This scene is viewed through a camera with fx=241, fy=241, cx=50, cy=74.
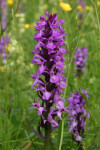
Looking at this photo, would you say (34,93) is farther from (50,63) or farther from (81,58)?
(81,58)

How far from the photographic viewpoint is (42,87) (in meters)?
1.02

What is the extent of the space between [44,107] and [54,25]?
14.1 inches

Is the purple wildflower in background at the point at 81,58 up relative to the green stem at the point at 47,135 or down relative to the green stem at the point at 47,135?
up

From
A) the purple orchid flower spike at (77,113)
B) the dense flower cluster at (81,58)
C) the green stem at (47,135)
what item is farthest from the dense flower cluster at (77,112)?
the dense flower cluster at (81,58)

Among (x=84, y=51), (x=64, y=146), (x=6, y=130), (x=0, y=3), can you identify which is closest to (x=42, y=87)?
(x=6, y=130)

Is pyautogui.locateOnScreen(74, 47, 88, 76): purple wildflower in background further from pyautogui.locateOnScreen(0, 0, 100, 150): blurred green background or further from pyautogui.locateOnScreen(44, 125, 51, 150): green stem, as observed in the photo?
pyautogui.locateOnScreen(44, 125, 51, 150): green stem

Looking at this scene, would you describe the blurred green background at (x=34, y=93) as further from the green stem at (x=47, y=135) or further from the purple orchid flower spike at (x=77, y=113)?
the green stem at (x=47, y=135)

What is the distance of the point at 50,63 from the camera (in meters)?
1.04

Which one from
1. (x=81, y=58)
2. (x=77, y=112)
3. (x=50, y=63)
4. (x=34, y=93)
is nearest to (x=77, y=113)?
(x=77, y=112)

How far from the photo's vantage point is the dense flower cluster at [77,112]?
4.29 ft

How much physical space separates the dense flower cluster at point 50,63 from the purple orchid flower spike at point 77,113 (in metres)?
0.27

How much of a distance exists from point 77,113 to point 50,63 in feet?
1.42

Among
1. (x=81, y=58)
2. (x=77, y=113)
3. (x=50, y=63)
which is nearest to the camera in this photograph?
(x=50, y=63)

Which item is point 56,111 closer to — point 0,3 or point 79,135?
point 79,135
